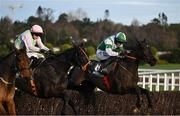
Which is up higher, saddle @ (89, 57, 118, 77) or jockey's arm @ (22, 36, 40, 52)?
jockey's arm @ (22, 36, 40, 52)

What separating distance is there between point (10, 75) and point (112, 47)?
10.7 ft

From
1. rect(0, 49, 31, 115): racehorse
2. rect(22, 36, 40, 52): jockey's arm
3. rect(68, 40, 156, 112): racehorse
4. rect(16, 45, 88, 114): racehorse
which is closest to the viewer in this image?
rect(0, 49, 31, 115): racehorse

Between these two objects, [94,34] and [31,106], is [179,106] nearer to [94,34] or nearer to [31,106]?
[31,106]

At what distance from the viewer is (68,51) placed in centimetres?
959

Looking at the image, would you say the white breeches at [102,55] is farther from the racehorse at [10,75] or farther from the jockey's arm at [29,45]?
the racehorse at [10,75]

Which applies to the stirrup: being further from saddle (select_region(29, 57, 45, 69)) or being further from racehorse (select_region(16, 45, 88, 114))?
saddle (select_region(29, 57, 45, 69))

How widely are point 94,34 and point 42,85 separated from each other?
53.1 meters

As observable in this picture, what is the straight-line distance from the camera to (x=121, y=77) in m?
10.5

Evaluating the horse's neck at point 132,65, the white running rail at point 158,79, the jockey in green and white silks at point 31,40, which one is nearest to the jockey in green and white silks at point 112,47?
→ the horse's neck at point 132,65

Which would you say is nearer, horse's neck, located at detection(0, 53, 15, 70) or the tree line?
horse's neck, located at detection(0, 53, 15, 70)

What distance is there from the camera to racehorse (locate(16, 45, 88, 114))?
9.16m

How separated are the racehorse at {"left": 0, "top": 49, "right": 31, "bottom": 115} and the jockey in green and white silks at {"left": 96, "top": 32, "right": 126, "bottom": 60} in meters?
2.98

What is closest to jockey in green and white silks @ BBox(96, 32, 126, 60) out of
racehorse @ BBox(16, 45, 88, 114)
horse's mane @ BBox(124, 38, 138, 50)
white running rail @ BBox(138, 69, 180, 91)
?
horse's mane @ BBox(124, 38, 138, 50)

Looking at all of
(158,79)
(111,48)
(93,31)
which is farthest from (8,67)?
(93,31)
